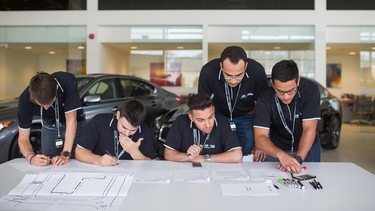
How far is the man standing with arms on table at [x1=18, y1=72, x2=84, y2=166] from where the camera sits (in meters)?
2.07

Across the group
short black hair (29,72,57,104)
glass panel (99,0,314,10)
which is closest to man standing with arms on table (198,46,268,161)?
short black hair (29,72,57,104)

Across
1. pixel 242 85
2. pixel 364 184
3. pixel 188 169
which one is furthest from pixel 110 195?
pixel 242 85

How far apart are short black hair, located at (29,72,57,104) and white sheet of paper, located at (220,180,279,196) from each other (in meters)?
1.18

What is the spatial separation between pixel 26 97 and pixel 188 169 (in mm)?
1253

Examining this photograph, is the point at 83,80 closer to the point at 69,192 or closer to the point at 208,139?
the point at 208,139

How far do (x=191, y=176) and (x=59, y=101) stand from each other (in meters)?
1.26

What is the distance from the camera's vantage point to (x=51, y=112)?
101 inches

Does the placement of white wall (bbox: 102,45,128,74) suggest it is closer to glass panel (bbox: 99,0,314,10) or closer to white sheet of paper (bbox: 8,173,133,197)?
glass panel (bbox: 99,0,314,10)

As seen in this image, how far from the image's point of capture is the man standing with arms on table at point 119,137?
83.2 inches

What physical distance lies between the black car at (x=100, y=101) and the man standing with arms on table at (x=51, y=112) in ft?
3.75

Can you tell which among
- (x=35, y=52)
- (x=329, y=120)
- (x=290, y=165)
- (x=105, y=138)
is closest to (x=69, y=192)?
(x=105, y=138)

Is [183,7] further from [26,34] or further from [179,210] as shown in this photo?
[179,210]

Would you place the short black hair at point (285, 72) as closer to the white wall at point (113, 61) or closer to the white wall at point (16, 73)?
the white wall at point (113, 61)

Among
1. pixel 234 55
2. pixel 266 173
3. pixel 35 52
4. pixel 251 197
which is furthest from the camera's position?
pixel 35 52
